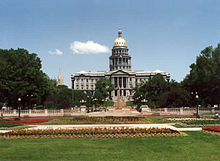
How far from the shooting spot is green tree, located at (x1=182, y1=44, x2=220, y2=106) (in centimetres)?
5281

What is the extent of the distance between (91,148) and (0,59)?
148ft

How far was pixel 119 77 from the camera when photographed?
155m

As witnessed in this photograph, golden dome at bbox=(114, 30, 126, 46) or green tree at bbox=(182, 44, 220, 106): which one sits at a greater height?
golden dome at bbox=(114, 30, 126, 46)

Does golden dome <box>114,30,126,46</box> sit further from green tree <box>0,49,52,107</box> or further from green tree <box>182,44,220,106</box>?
green tree <box>0,49,52,107</box>

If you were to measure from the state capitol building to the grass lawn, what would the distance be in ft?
455

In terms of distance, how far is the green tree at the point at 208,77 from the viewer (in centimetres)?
5281

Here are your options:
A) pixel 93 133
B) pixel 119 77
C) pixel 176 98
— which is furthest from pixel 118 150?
pixel 119 77

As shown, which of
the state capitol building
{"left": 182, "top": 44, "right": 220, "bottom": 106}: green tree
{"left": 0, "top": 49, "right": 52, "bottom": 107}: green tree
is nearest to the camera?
{"left": 0, "top": 49, "right": 52, "bottom": 107}: green tree

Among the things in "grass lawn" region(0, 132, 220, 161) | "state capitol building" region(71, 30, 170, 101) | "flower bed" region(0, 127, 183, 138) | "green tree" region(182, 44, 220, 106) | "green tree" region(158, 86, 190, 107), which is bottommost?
"grass lawn" region(0, 132, 220, 161)

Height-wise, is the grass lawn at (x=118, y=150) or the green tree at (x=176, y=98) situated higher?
the green tree at (x=176, y=98)

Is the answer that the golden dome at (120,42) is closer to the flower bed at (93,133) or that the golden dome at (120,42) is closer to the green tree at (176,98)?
the green tree at (176,98)

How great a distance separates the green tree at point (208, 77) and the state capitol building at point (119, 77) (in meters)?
93.9

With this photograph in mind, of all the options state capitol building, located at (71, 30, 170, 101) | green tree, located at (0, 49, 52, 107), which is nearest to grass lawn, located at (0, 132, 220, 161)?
green tree, located at (0, 49, 52, 107)

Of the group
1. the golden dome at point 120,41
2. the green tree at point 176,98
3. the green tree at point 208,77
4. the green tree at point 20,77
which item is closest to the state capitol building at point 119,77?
the golden dome at point 120,41
